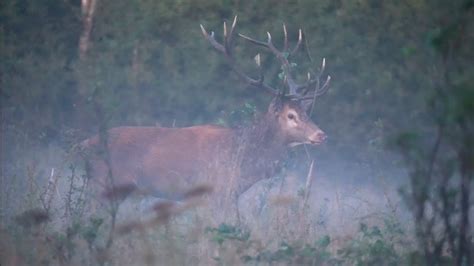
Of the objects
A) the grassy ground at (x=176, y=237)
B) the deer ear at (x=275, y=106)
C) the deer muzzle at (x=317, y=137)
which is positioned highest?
the deer ear at (x=275, y=106)

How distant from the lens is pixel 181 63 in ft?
42.6

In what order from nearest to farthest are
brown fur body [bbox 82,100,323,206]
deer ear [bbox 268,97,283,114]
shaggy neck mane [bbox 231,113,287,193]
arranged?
brown fur body [bbox 82,100,323,206] < shaggy neck mane [bbox 231,113,287,193] < deer ear [bbox 268,97,283,114]

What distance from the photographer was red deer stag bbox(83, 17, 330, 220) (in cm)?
1048

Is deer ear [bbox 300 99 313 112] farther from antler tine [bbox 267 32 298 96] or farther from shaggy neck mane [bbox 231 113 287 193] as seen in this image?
shaggy neck mane [bbox 231 113 287 193]

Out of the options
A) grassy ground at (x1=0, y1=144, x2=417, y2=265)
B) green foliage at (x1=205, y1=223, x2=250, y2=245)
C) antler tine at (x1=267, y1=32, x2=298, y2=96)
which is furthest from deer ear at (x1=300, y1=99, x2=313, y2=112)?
green foliage at (x1=205, y1=223, x2=250, y2=245)

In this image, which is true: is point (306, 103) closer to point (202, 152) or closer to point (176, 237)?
point (202, 152)

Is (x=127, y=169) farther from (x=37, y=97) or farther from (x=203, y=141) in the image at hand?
(x=37, y=97)

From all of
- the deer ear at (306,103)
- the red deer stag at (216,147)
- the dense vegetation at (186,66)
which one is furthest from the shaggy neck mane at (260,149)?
the dense vegetation at (186,66)

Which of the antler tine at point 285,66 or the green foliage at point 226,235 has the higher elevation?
the antler tine at point 285,66

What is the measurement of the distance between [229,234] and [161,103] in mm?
6507

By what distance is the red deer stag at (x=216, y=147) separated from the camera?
34.4 ft

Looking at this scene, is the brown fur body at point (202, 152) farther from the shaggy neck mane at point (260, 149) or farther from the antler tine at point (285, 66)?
the antler tine at point (285, 66)

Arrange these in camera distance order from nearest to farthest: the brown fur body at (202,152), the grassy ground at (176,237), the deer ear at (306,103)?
the grassy ground at (176,237)
the brown fur body at (202,152)
the deer ear at (306,103)

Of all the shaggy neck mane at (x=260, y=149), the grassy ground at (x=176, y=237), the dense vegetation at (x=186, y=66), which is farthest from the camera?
the dense vegetation at (x=186, y=66)
